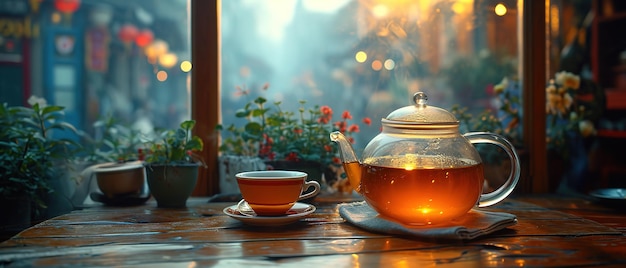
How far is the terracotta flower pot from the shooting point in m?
1.47

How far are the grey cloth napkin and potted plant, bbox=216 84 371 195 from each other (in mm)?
354

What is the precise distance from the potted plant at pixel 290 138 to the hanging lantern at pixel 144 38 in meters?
0.33

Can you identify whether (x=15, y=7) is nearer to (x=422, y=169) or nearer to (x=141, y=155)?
(x=141, y=155)

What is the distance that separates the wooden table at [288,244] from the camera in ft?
3.18

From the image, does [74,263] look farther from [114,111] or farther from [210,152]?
[114,111]

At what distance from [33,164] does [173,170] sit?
380 mm

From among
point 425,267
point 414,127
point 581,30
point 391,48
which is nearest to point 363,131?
point 391,48

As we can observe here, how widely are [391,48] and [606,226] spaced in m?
0.87

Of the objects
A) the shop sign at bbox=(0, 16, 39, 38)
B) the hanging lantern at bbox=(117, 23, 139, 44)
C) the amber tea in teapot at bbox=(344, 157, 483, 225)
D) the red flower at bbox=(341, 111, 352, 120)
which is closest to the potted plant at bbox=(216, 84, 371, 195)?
the red flower at bbox=(341, 111, 352, 120)

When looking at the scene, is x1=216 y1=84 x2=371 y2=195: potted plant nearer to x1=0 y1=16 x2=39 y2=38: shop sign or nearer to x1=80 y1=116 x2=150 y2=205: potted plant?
x1=80 y1=116 x2=150 y2=205: potted plant

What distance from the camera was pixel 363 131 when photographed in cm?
191

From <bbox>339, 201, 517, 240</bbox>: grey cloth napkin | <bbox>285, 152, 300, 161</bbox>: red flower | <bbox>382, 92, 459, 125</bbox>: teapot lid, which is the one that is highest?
<bbox>382, 92, 459, 125</bbox>: teapot lid

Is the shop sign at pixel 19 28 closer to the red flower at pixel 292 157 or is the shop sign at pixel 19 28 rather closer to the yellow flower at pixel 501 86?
the red flower at pixel 292 157

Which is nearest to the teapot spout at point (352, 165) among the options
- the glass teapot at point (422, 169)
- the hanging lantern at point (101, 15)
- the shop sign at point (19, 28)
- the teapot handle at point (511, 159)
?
the glass teapot at point (422, 169)
